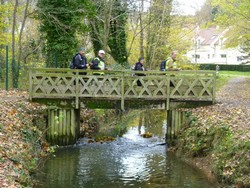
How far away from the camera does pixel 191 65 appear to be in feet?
112

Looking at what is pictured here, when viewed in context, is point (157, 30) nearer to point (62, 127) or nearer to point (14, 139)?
point (62, 127)

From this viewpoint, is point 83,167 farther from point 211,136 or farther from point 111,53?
point 111,53

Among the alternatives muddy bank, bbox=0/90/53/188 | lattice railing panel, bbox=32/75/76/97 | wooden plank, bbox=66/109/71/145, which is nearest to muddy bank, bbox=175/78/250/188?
wooden plank, bbox=66/109/71/145

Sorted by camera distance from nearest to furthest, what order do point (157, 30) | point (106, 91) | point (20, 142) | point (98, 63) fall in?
point (20, 142) < point (106, 91) < point (98, 63) < point (157, 30)

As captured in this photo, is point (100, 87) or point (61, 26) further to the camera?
point (61, 26)

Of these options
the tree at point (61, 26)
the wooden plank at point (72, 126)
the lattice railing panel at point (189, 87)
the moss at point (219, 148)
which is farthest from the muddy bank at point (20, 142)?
the lattice railing panel at point (189, 87)

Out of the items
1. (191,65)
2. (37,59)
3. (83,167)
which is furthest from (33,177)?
(191,65)

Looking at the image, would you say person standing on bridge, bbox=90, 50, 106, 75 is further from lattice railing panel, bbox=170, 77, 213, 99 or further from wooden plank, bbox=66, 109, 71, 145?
lattice railing panel, bbox=170, 77, 213, 99

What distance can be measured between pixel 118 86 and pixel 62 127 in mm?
2832

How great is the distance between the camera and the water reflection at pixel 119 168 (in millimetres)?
11242

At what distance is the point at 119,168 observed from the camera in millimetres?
12891

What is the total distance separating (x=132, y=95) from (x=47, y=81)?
3386 millimetres

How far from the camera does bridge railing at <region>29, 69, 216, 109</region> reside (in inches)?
612

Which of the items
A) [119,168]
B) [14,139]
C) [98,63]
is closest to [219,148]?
[119,168]
